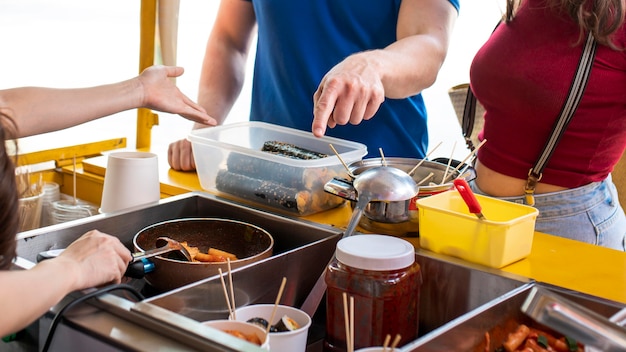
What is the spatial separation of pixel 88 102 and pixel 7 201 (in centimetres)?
63

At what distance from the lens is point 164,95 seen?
68.5 inches

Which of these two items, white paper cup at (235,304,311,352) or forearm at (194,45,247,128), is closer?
white paper cup at (235,304,311,352)

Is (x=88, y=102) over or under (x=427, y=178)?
over

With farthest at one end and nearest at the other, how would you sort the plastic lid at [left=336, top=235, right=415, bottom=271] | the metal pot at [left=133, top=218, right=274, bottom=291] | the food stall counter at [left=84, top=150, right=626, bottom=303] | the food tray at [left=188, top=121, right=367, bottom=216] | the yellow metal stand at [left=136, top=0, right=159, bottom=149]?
1. the yellow metal stand at [left=136, top=0, right=159, bottom=149]
2. the food tray at [left=188, top=121, right=367, bottom=216]
3. the metal pot at [left=133, top=218, right=274, bottom=291]
4. the food stall counter at [left=84, top=150, right=626, bottom=303]
5. the plastic lid at [left=336, top=235, right=415, bottom=271]

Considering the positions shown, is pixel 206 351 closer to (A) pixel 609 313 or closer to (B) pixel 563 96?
(A) pixel 609 313

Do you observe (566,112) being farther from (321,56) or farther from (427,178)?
(321,56)

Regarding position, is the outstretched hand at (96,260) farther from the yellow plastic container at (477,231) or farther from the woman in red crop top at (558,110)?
the woman in red crop top at (558,110)

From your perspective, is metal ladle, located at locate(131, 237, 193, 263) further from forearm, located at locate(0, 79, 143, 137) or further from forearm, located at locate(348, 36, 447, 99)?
forearm, located at locate(348, 36, 447, 99)

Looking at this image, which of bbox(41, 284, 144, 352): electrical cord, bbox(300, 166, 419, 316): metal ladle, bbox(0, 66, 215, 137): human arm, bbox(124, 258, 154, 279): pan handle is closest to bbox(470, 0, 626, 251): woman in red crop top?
bbox(300, 166, 419, 316): metal ladle

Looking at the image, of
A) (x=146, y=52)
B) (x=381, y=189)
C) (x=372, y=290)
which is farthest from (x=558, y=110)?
(x=146, y=52)

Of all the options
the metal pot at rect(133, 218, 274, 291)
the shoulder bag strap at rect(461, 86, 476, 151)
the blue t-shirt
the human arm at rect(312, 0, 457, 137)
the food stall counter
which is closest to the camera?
the food stall counter

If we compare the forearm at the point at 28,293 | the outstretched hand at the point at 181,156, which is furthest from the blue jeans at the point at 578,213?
the forearm at the point at 28,293

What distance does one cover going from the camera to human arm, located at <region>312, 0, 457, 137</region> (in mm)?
1478

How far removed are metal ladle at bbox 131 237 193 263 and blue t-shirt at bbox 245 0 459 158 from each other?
807 mm
